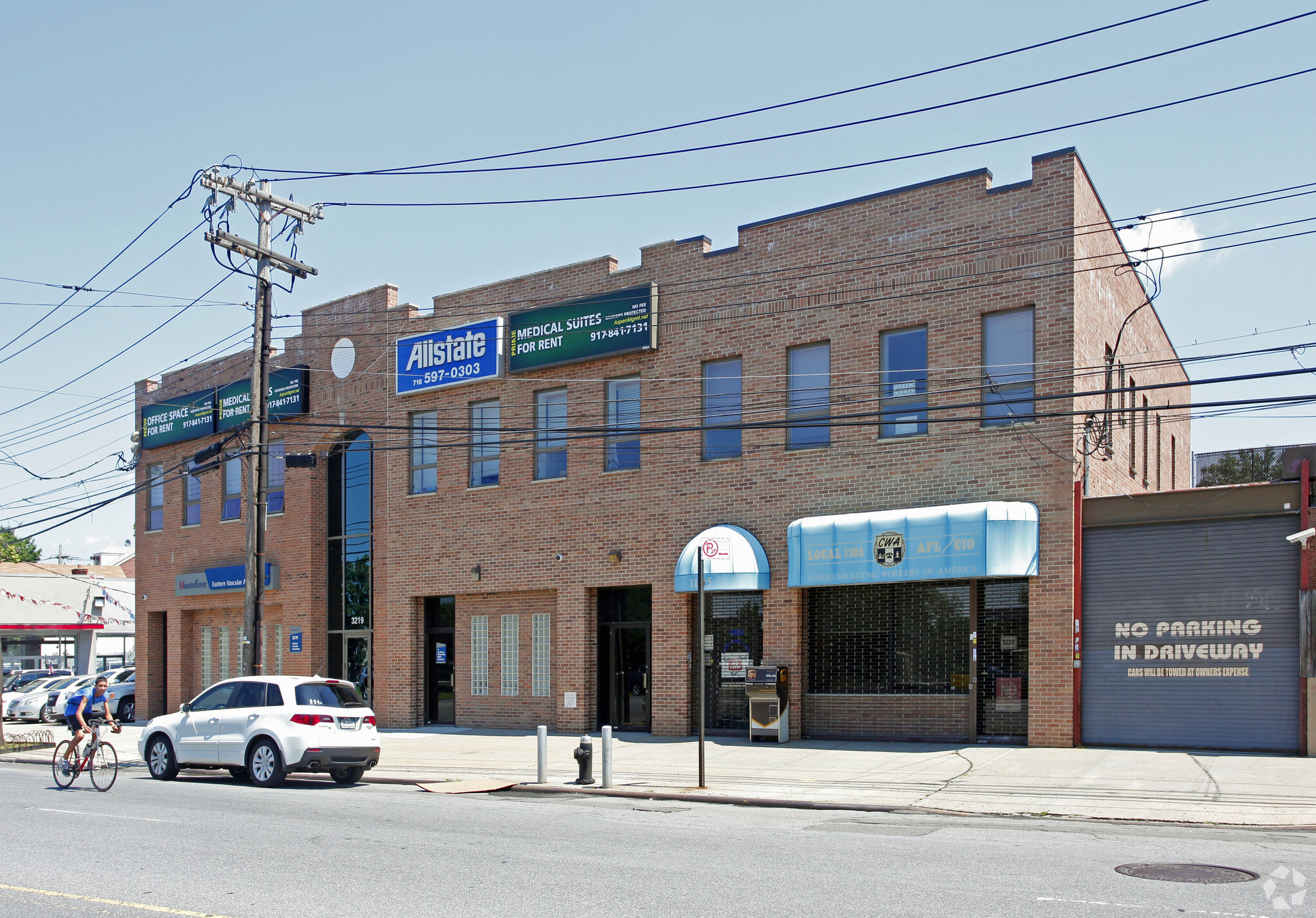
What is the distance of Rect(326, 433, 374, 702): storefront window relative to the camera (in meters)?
28.9

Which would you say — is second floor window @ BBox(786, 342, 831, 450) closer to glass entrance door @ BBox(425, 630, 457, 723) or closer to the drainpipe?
the drainpipe

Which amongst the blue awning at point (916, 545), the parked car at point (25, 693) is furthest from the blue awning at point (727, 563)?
the parked car at point (25, 693)

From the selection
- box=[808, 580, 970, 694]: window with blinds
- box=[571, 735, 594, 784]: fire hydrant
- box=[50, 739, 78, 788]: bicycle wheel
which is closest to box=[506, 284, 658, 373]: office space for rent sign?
box=[808, 580, 970, 694]: window with blinds

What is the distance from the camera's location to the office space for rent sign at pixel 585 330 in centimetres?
2339

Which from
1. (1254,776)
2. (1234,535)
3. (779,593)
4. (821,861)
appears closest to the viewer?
(821,861)

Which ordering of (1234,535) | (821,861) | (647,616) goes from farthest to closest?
1. (647,616)
2. (1234,535)
3. (821,861)

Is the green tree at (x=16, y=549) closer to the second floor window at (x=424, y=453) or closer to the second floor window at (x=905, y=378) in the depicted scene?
the second floor window at (x=424, y=453)

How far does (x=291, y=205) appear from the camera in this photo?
24.6m

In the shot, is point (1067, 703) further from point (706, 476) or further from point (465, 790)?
point (465, 790)

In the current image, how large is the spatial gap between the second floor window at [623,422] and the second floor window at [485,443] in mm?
3087

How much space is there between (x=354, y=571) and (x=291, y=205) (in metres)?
9.38

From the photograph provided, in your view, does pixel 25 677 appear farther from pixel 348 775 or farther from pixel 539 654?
pixel 348 775

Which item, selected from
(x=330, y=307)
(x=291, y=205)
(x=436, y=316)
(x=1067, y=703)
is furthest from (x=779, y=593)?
(x=330, y=307)

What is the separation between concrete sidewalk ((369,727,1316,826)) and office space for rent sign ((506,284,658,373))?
7.91 m
